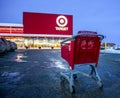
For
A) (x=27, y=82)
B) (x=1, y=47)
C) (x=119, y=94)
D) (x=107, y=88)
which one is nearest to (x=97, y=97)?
(x=119, y=94)

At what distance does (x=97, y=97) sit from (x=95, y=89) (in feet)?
2.67

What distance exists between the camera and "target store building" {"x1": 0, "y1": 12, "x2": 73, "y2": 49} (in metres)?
52.5

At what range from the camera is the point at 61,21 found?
2156 inches

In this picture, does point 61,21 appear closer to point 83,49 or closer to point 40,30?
A: point 40,30

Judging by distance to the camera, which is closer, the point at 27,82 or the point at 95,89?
the point at 95,89

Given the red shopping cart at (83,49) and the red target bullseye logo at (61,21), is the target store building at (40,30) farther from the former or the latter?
the red shopping cart at (83,49)

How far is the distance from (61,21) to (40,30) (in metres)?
5.20

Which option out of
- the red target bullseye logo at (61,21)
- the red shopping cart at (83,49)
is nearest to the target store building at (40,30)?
the red target bullseye logo at (61,21)

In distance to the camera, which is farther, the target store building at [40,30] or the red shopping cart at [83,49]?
the target store building at [40,30]

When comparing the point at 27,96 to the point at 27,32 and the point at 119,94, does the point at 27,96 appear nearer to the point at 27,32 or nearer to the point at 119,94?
the point at 119,94

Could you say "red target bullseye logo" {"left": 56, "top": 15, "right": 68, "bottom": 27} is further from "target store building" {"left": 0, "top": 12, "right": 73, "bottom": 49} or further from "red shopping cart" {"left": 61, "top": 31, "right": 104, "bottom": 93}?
"red shopping cart" {"left": 61, "top": 31, "right": 104, "bottom": 93}

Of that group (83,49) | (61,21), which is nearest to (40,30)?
(61,21)

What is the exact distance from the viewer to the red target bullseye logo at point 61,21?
54584 millimetres

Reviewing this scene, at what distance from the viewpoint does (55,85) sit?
671 centimetres
